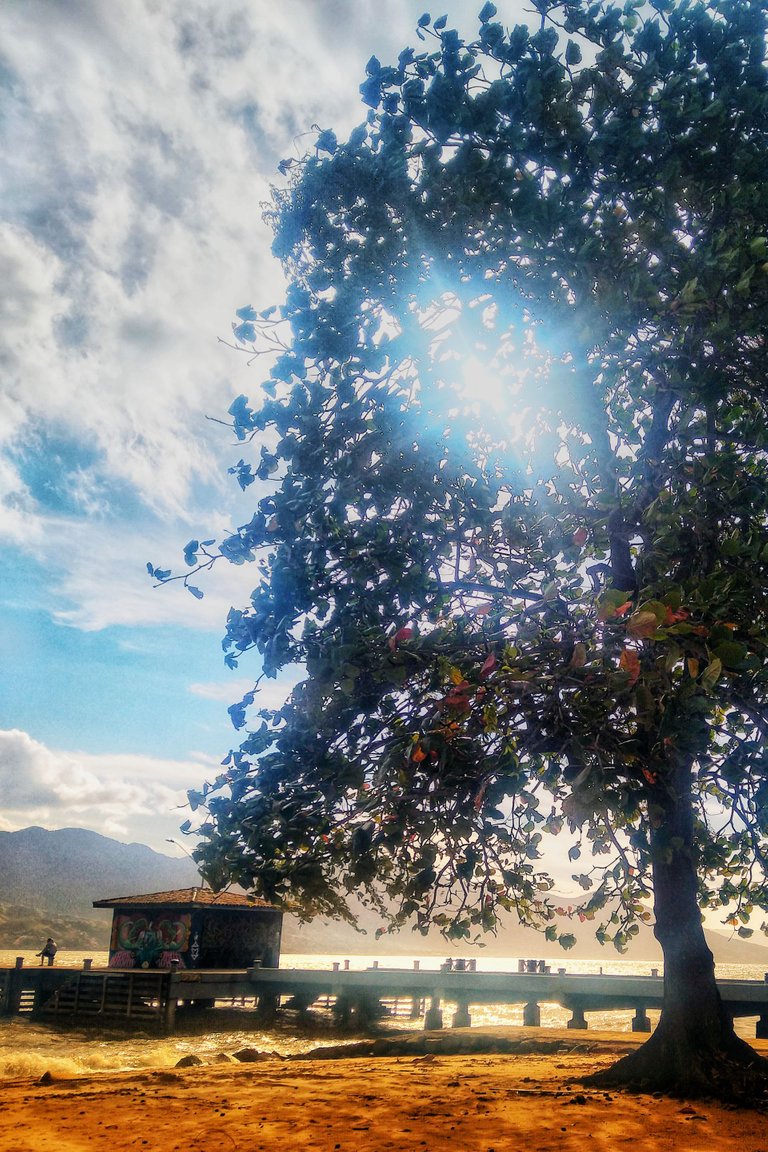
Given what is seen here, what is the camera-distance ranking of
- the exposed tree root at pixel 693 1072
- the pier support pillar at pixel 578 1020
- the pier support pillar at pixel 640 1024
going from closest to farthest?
the exposed tree root at pixel 693 1072 → the pier support pillar at pixel 640 1024 → the pier support pillar at pixel 578 1020

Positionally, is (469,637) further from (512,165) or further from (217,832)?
(512,165)

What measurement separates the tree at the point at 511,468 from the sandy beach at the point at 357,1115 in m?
1.87

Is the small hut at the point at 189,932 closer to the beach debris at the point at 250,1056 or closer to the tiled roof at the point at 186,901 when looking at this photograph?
the tiled roof at the point at 186,901

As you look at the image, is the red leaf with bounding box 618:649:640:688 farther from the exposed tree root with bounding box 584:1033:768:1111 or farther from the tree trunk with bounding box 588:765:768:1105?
the exposed tree root with bounding box 584:1033:768:1111

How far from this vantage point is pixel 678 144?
9312 mm

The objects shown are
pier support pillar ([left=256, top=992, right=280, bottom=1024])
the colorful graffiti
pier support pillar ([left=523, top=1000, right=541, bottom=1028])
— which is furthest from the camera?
the colorful graffiti

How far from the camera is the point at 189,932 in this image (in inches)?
1495

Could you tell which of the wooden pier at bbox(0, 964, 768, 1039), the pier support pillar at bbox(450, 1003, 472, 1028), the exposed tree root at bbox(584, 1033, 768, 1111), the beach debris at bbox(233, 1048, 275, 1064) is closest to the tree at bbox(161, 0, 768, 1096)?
the exposed tree root at bbox(584, 1033, 768, 1111)

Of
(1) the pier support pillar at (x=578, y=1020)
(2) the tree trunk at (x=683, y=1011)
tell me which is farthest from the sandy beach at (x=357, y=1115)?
A: (1) the pier support pillar at (x=578, y=1020)

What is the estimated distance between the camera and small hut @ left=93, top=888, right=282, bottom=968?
38.0m

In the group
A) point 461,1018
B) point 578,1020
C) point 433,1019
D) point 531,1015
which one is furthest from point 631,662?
point 461,1018

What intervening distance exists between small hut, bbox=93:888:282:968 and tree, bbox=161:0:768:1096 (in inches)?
1221

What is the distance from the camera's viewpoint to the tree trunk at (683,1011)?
33.4 ft

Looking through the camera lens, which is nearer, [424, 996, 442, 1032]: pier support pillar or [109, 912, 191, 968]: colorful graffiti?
[424, 996, 442, 1032]: pier support pillar
